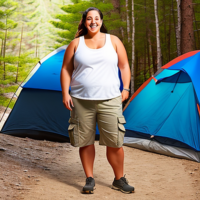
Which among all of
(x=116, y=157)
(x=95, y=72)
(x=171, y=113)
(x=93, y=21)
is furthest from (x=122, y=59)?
(x=171, y=113)

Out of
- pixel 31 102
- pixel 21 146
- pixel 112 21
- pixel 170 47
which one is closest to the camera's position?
pixel 21 146

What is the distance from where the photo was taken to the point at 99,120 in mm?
2723

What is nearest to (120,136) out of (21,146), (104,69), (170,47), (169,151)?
(104,69)

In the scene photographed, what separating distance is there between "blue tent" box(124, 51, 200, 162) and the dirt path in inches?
7.7

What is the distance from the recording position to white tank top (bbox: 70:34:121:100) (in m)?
2.61

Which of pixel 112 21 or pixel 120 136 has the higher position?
pixel 112 21

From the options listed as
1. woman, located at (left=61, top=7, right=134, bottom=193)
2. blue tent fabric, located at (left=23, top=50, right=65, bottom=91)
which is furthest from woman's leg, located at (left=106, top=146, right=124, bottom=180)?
blue tent fabric, located at (left=23, top=50, right=65, bottom=91)

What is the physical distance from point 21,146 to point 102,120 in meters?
2.62

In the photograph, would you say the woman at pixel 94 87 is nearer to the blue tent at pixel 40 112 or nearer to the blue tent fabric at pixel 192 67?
the blue tent fabric at pixel 192 67

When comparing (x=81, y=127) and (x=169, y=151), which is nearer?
(x=81, y=127)

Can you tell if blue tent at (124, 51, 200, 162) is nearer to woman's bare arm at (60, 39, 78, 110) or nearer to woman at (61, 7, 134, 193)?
woman at (61, 7, 134, 193)

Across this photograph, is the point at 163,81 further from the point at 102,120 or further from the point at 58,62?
the point at 102,120

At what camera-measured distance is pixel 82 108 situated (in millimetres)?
2707

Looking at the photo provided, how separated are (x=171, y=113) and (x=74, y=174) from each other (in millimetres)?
2055
